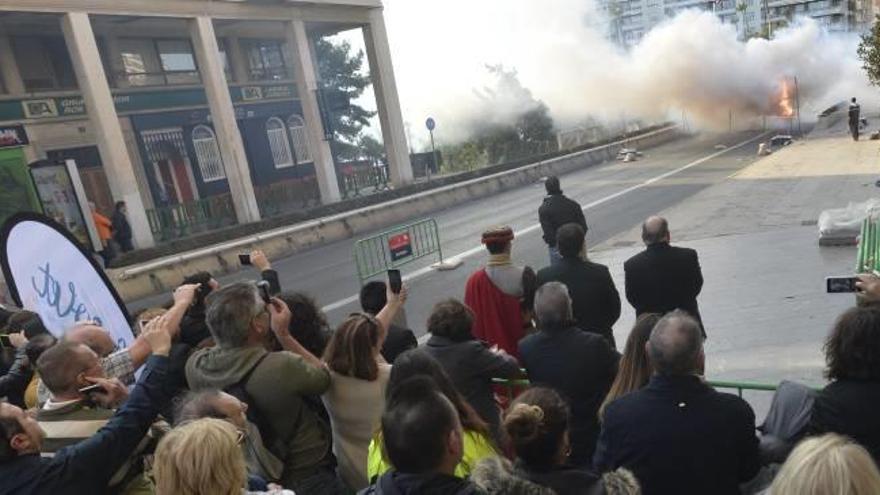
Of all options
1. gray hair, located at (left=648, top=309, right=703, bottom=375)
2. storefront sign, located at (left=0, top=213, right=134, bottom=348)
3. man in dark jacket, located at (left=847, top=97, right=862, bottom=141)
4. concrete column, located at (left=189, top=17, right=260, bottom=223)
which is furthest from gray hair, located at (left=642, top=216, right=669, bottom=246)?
man in dark jacket, located at (left=847, top=97, right=862, bottom=141)

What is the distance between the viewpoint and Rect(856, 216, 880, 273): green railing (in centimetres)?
721

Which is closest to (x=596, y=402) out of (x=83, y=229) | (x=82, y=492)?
(x=82, y=492)

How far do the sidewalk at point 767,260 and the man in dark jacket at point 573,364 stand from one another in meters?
2.00

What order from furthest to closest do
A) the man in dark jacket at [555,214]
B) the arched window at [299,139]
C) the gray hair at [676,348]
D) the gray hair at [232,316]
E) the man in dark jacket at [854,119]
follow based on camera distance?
1. the arched window at [299,139]
2. the man in dark jacket at [854,119]
3. the man in dark jacket at [555,214]
4. the gray hair at [232,316]
5. the gray hair at [676,348]

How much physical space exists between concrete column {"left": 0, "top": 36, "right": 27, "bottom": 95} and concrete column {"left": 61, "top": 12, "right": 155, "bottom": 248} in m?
3.42

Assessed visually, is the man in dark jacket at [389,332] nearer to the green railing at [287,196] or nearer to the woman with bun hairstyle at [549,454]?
the woman with bun hairstyle at [549,454]

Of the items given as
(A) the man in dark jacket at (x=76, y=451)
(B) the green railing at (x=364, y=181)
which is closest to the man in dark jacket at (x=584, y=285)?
(A) the man in dark jacket at (x=76, y=451)

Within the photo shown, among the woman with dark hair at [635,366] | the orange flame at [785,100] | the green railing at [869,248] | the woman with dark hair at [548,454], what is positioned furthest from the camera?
the orange flame at [785,100]

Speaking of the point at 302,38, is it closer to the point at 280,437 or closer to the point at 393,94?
the point at 393,94

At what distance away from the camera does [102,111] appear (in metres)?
16.9

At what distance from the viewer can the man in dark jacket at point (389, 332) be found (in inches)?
166

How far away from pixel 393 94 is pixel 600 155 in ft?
38.1

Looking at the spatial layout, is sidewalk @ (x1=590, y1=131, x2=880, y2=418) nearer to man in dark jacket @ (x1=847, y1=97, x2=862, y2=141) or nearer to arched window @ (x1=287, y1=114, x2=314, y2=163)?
man in dark jacket @ (x1=847, y1=97, x2=862, y2=141)

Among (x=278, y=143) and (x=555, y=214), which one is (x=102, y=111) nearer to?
(x=278, y=143)
